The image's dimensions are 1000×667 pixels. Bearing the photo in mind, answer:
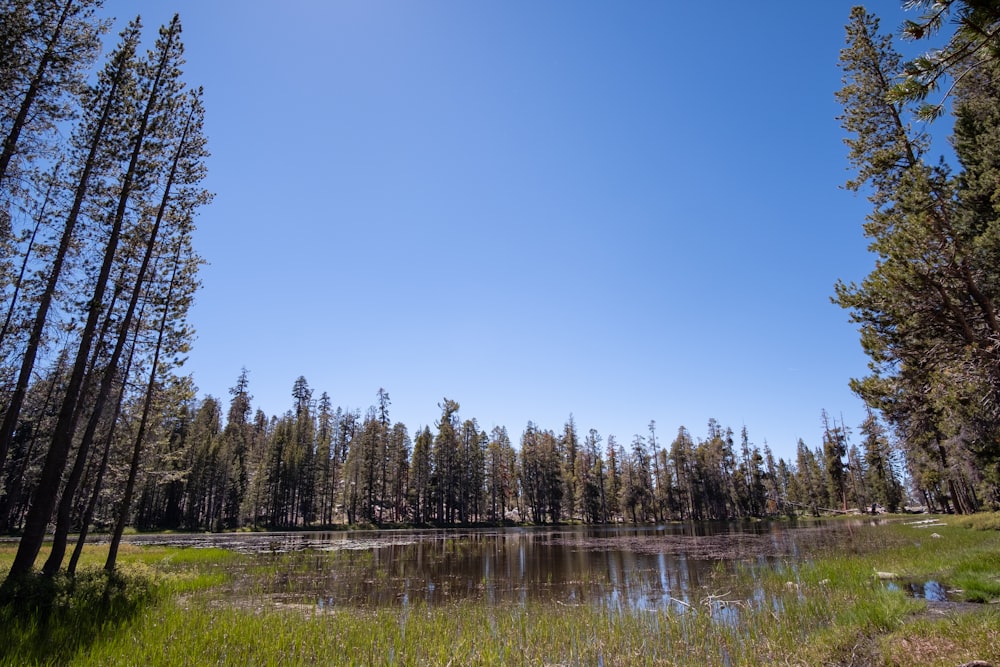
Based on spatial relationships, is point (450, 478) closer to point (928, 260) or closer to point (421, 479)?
point (421, 479)

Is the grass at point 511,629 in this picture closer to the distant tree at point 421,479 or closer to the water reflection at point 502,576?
the water reflection at point 502,576

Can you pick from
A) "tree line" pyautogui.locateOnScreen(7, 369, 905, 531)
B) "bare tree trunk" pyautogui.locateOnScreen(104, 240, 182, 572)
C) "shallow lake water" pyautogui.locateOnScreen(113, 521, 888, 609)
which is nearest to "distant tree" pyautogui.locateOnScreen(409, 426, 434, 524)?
"tree line" pyautogui.locateOnScreen(7, 369, 905, 531)

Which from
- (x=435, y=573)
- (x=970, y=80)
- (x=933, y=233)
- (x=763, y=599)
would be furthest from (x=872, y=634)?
(x=970, y=80)

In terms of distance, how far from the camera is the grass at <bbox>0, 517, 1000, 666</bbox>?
28.3 feet

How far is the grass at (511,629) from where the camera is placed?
8633 millimetres

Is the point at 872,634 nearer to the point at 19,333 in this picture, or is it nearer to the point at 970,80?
the point at 970,80

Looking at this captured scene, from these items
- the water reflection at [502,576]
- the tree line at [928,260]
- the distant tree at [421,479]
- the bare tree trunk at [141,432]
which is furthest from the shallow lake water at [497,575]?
the distant tree at [421,479]

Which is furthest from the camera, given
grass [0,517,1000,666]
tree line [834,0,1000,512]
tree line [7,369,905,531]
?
tree line [7,369,905,531]

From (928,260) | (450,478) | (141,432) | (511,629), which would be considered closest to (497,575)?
(511,629)

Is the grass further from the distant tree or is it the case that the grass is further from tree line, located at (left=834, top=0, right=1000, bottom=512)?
the distant tree

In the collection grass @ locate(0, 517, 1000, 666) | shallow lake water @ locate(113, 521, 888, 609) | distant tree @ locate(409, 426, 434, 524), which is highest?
distant tree @ locate(409, 426, 434, 524)

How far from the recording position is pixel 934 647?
25.6 feet

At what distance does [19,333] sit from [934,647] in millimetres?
27911

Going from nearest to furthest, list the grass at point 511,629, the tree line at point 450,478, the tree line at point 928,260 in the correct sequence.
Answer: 1. the grass at point 511,629
2. the tree line at point 928,260
3. the tree line at point 450,478
